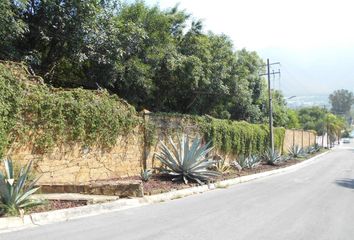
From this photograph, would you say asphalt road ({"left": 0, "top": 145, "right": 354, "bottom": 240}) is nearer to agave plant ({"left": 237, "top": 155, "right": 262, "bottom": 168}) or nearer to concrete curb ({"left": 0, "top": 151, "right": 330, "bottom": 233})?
concrete curb ({"left": 0, "top": 151, "right": 330, "bottom": 233})

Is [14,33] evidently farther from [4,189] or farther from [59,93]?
[4,189]

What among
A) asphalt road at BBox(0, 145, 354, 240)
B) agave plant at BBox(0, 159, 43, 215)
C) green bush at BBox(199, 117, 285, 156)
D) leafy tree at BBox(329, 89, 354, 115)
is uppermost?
leafy tree at BBox(329, 89, 354, 115)

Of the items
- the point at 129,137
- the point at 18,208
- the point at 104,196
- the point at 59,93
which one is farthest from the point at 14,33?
the point at 18,208

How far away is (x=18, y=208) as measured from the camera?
8859mm

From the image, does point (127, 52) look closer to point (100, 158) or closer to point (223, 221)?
point (100, 158)

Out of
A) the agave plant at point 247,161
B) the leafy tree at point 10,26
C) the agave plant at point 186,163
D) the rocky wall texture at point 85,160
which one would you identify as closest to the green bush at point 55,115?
the rocky wall texture at point 85,160

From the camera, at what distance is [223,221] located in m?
9.37

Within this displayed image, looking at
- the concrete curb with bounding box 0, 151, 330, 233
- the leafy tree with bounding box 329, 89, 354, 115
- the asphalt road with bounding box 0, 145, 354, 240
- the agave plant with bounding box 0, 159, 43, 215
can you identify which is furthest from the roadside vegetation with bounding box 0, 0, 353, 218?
the leafy tree with bounding box 329, 89, 354, 115

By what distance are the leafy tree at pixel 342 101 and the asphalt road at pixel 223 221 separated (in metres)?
179

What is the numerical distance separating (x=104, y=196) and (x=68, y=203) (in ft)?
4.78

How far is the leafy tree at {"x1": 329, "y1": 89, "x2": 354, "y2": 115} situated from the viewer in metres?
182

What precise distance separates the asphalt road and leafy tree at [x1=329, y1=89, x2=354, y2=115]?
179043 millimetres

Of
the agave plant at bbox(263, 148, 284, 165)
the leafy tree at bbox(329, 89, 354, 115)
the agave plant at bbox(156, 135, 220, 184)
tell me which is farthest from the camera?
the leafy tree at bbox(329, 89, 354, 115)

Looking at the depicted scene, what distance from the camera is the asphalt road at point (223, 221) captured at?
7.91 m
